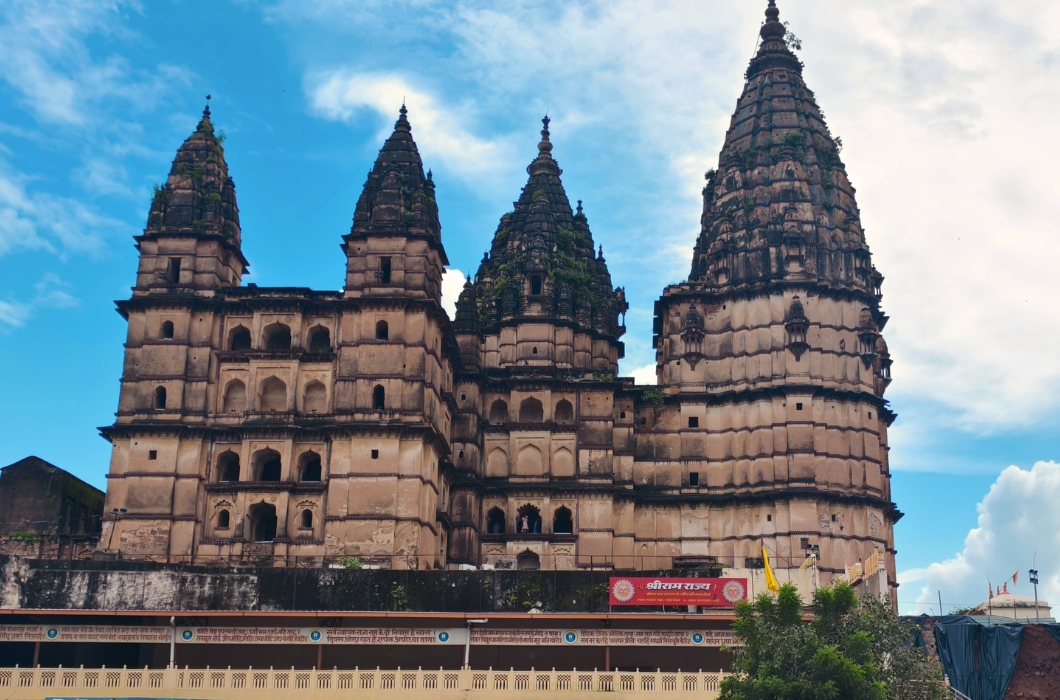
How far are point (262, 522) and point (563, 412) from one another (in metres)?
13.5

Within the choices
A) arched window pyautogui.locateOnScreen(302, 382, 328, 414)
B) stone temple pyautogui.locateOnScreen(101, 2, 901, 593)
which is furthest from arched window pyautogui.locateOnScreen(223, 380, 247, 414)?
arched window pyautogui.locateOnScreen(302, 382, 328, 414)

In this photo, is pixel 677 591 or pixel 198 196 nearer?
pixel 677 591

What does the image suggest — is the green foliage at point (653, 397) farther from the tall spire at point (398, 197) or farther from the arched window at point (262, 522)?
the arched window at point (262, 522)

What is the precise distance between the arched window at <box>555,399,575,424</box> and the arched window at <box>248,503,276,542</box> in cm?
1284

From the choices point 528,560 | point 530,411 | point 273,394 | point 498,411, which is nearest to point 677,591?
point 528,560

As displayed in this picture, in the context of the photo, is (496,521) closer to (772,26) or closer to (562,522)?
(562,522)

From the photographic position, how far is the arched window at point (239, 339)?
53.5 m

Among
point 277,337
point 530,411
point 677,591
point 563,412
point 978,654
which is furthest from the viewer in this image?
point 530,411

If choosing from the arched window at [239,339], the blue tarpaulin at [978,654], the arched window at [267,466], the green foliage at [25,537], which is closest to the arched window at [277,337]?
the arched window at [239,339]

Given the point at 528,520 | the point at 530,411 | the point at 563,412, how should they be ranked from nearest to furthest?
the point at 528,520 → the point at 563,412 → the point at 530,411

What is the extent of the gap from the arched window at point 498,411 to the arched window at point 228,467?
11409 mm

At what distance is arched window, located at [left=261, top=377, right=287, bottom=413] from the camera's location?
5281cm

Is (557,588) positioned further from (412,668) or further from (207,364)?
(207,364)

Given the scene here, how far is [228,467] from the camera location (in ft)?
173
